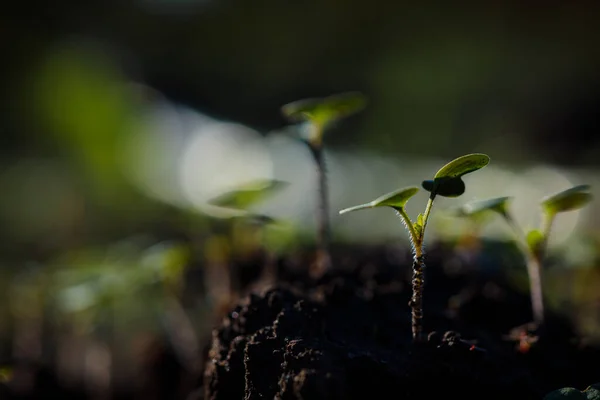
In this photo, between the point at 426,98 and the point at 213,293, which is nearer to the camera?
the point at 213,293

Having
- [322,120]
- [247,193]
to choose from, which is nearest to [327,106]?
[322,120]

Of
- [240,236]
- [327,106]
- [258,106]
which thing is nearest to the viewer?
[327,106]

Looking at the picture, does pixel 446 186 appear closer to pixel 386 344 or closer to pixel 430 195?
pixel 430 195

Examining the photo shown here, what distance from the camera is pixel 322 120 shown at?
0.76 meters

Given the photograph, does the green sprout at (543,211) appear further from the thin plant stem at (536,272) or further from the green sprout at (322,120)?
the green sprout at (322,120)

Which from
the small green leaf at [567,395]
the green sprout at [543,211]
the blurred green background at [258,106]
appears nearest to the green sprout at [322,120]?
the green sprout at [543,211]

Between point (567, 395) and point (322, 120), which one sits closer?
point (567, 395)

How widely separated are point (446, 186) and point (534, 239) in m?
0.20

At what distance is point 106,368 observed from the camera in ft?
3.93

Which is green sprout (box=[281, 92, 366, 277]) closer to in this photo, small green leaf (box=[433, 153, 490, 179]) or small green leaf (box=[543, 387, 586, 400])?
small green leaf (box=[433, 153, 490, 179])

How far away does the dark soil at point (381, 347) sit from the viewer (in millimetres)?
537

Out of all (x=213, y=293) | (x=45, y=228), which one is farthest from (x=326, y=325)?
(x=45, y=228)

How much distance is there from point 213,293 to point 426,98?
291 centimetres

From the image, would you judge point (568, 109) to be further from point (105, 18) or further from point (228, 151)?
point (105, 18)
